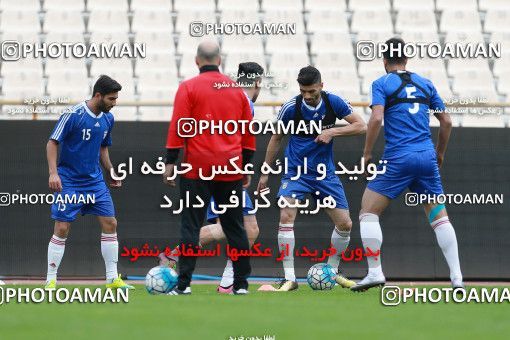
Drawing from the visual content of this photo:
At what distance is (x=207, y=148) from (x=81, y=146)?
1.99 metres

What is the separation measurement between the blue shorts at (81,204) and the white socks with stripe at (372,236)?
91.8 inches

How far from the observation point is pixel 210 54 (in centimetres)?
789

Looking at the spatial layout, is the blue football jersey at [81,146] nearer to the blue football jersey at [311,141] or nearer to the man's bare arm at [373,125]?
the blue football jersey at [311,141]

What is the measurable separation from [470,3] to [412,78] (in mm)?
A: 9149

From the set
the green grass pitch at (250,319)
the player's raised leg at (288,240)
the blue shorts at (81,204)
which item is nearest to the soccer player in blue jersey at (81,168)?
the blue shorts at (81,204)

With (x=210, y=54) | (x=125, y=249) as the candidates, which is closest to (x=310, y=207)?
(x=125, y=249)

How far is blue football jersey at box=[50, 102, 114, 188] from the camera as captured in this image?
30.6 feet

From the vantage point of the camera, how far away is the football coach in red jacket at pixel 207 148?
305 inches

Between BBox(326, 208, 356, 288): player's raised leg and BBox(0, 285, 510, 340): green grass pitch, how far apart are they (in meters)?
2.12

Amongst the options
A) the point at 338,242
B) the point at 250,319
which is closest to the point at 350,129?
the point at 338,242

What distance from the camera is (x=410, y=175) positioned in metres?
8.52

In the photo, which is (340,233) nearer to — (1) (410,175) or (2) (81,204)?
(1) (410,175)

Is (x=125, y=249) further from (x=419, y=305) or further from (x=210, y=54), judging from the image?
(x=419, y=305)

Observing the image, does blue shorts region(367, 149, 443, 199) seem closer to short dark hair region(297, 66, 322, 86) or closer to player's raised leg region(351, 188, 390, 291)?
player's raised leg region(351, 188, 390, 291)
